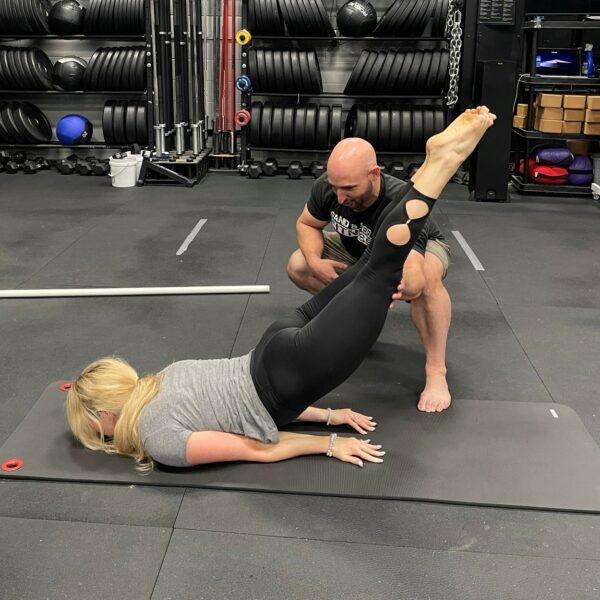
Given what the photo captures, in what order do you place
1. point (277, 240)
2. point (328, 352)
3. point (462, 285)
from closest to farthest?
point (328, 352), point (462, 285), point (277, 240)

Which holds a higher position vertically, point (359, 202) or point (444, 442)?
point (359, 202)

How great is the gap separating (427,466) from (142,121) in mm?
5822

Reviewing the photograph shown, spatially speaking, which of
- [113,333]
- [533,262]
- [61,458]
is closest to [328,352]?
[61,458]

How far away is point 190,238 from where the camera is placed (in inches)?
197

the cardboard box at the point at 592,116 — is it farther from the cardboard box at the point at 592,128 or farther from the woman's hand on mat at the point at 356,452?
the woman's hand on mat at the point at 356,452

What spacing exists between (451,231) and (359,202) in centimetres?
292

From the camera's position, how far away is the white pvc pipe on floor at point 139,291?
12.1 feet

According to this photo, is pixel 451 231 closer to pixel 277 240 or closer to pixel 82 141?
pixel 277 240

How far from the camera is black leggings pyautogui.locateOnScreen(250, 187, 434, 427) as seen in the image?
6.43ft

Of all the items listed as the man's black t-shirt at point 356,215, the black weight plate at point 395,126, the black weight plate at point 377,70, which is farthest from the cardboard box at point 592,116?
the man's black t-shirt at point 356,215

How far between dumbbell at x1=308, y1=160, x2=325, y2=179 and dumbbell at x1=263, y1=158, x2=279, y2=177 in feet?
1.20

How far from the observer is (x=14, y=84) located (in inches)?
283

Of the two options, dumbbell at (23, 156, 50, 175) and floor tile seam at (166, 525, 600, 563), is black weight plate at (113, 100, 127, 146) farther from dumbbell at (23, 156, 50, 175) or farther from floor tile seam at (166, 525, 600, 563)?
floor tile seam at (166, 525, 600, 563)

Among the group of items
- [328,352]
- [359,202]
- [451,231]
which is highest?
[359,202]
